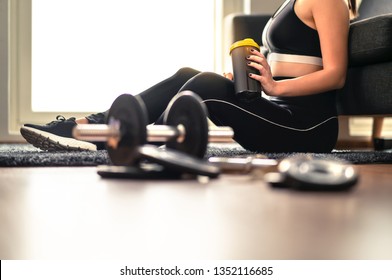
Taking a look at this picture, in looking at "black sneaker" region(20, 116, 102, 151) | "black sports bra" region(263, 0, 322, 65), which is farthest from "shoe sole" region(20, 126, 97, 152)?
"black sports bra" region(263, 0, 322, 65)

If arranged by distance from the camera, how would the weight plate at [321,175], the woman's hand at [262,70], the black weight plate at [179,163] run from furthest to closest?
the woman's hand at [262,70]
the black weight plate at [179,163]
the weight plate at [321,175]

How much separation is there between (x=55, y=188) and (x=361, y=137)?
2.67 metres

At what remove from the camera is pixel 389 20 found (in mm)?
1764

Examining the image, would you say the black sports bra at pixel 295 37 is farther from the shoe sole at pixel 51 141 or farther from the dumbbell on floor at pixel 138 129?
the dumbbell on floor at pixel 138 129

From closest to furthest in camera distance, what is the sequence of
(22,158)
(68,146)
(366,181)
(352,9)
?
(366,181), (22,158), (68,146), (352,9)

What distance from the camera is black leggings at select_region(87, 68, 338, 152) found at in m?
1.64

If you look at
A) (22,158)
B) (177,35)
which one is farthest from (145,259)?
(177,35)

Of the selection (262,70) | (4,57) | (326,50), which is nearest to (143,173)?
(262,70)

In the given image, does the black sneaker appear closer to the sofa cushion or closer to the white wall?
the sofa cushion

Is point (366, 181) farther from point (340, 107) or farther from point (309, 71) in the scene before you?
point (340, 107)

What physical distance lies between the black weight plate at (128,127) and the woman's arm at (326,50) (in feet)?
2.22

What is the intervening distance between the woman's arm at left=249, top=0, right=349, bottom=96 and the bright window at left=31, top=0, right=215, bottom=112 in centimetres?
176

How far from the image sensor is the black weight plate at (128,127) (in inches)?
36.2

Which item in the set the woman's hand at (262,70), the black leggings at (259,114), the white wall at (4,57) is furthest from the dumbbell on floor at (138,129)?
the white wall at (4,57)
